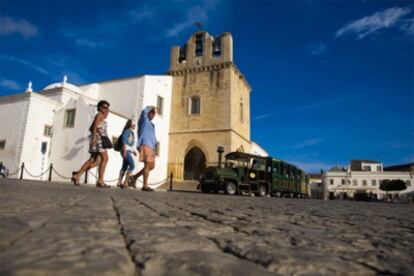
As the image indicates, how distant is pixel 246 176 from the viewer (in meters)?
15.5

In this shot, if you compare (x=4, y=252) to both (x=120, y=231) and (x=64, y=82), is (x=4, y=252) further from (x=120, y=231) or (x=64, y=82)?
(x=64, y=82)

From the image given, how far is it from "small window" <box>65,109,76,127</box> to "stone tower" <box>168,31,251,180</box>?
7.64 meters

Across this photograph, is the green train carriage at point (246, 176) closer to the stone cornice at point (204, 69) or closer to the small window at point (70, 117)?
the stone cornice at point (204, 69)

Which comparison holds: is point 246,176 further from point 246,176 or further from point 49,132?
point 49,132

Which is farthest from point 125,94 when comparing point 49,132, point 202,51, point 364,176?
point 364,176

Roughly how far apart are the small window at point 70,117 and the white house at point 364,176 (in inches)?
1716

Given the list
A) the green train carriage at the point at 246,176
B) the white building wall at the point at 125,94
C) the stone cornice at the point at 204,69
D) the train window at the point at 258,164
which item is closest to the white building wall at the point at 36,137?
the white building wall at the point at 125,94

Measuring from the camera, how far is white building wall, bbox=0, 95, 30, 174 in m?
18.1

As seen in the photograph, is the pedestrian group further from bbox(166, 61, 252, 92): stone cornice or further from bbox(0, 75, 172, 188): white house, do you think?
bbox(166, 61, 252, 92): stone cornice

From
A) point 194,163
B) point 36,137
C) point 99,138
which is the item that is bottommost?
point 99,138

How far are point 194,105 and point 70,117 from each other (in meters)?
9.35

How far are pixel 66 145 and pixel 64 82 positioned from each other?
283 inches

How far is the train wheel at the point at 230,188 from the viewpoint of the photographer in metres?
14.1

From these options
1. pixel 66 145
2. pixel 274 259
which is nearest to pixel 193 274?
pixel 274 259
